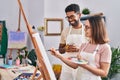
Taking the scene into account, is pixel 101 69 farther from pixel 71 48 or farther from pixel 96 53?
pixel 71 48

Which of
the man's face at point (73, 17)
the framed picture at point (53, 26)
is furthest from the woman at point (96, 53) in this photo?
the framed picture at point (53, 26)

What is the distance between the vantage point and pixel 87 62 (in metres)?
1.81

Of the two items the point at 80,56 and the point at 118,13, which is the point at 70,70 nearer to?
the point at 80,56

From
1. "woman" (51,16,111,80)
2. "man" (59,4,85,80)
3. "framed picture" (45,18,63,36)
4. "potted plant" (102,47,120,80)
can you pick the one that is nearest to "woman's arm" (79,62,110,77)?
"woman" (51,16,111,80)

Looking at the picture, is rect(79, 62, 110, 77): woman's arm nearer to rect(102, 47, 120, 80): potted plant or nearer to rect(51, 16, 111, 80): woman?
rect(51, 16, 111, 80): woman

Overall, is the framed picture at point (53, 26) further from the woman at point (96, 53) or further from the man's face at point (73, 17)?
the woman at point (96, 53)

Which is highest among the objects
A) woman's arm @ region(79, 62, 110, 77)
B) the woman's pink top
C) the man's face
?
the man's face

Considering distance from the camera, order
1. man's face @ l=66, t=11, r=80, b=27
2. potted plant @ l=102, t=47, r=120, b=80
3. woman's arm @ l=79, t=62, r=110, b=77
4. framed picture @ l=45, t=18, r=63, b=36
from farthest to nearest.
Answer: framed picture @ l=45, t=18, r=63, b=36 → potted plant @ l=102, t=47, r=120, b=80 → man's face @ l=66, t=11, r=80, b=27 → woman's arm @ l=79, t=62, r=110, b=77

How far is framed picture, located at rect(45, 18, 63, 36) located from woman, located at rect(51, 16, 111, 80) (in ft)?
6.57

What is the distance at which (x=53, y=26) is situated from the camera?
388 cm

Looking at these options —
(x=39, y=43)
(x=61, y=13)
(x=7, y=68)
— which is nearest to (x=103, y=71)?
(x=39, y=43)

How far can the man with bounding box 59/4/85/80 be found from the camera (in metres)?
2.48

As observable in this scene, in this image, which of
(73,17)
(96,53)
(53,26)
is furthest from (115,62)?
(96,53)

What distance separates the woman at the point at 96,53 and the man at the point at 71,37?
0.64 m
